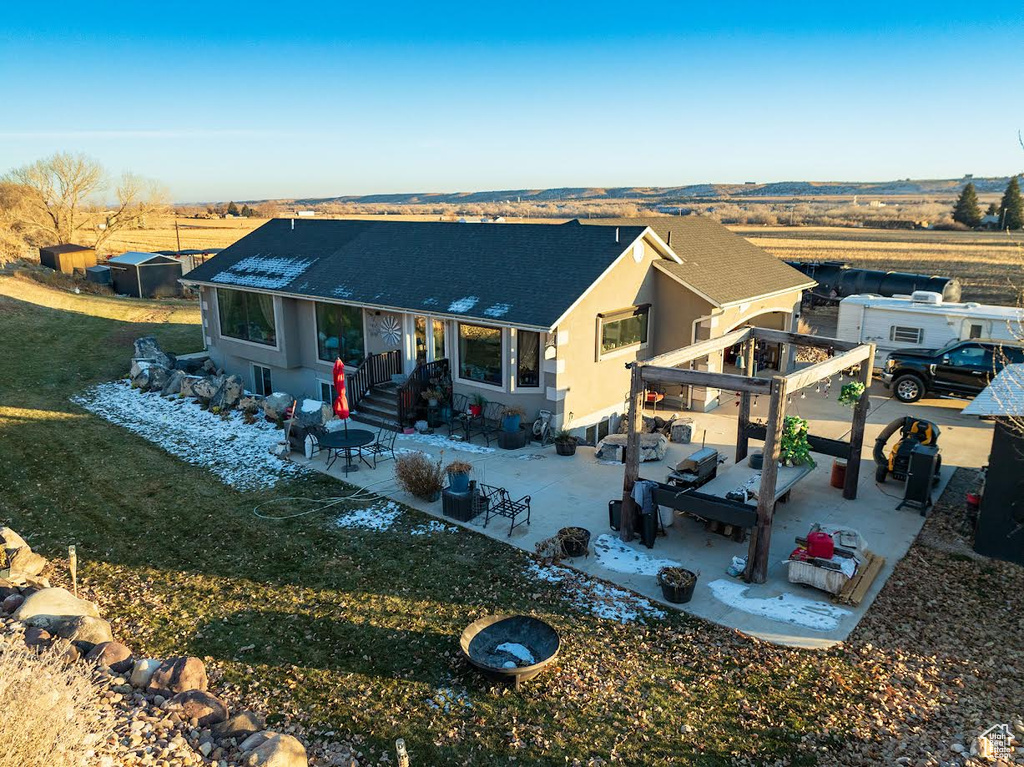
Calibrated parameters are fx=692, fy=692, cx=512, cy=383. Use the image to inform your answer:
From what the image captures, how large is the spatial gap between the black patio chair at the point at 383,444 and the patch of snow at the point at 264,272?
250 inches

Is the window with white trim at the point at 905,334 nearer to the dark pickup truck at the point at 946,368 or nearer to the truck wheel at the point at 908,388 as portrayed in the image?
the dark pickup truck at the point at 946,368

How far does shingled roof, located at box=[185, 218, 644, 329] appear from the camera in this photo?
17.1 metres

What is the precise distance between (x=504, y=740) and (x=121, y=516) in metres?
9.42

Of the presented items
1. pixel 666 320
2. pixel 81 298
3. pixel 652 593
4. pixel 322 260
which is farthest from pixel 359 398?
pixel 81 298

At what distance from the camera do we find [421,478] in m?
13.7

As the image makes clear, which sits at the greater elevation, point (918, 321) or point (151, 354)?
point (918, 321)

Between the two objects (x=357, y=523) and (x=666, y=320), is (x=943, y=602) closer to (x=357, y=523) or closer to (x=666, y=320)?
(x=357, y=523)

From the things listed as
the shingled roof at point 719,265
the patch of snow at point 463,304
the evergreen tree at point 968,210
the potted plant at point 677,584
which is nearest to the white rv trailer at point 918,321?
the shingled roof at point 719,265

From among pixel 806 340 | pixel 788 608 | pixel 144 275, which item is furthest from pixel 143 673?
pixel 144 275

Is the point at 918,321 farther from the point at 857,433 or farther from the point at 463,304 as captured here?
the point at 463,304

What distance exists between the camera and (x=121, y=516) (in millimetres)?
13156

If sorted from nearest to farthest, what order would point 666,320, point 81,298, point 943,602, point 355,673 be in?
point 355,673 < point 943,602 < point 666,320 < point 81,298

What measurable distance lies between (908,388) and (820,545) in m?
13.0

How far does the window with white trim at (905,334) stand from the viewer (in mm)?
22703
